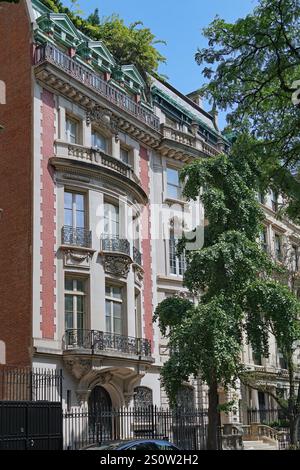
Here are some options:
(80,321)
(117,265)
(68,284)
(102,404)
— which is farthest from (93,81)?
(102,404)

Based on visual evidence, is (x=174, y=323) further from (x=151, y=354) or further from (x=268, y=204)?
(x=268, y=204)

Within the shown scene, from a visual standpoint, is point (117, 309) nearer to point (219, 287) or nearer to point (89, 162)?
point (89, 162)

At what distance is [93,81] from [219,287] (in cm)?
1225

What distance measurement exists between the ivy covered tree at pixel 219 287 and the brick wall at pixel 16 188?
5.48 meters

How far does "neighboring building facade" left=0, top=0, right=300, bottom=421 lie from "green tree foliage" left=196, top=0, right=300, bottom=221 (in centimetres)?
1045

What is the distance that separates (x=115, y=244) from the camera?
28844mm

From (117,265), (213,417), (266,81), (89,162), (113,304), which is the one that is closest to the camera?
(266,81)

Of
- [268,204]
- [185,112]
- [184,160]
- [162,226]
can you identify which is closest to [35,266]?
[162,226]

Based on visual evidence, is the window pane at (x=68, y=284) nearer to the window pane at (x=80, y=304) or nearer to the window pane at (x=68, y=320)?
the window pane at (x=80, y=304)

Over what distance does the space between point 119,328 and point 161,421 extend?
5.16 meters

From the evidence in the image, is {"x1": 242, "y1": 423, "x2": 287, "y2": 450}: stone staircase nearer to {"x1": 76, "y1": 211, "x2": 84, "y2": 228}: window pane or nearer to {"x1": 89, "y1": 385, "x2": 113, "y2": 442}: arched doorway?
{"x1": 89, "y1": 385, "x2": 113, "y2": 442}: arched doorway

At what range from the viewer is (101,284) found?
27.8m

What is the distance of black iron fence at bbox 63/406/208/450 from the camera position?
23.5 meters

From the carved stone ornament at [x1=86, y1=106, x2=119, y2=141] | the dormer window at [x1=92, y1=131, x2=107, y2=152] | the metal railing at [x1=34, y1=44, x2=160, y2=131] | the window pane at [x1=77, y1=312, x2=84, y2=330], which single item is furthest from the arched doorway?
the metal railing at [x1=34, y1=44, x2=160, y2=131]
